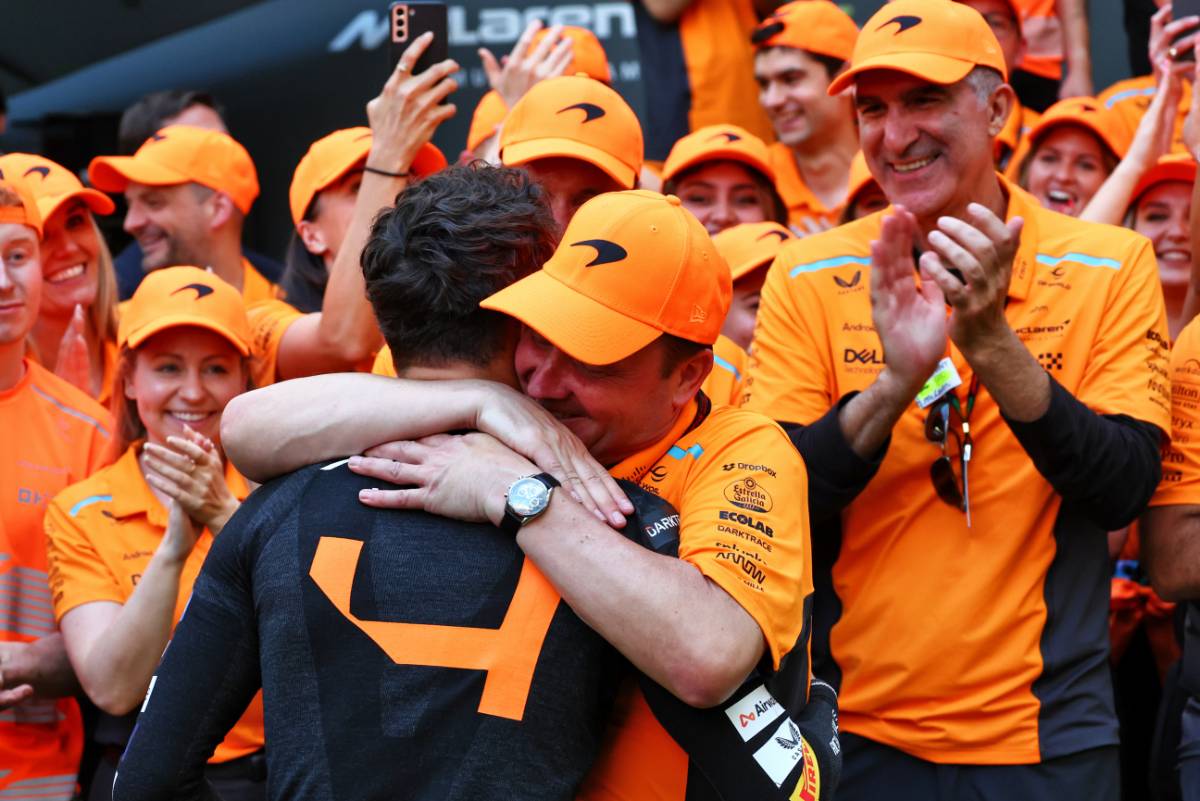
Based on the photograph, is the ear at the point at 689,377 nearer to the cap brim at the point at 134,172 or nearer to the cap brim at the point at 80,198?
the cap brim at the point at 80,198

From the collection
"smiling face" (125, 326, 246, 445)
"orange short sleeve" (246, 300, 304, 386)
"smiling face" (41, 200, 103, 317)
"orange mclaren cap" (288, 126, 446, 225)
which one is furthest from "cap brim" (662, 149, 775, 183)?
"smiling face" (41, 200, 103, 317)

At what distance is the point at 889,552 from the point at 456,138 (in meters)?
4.70

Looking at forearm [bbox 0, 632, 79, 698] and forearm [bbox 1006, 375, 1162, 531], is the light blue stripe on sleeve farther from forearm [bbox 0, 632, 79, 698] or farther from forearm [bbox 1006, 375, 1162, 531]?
forearm [bbox 0, 632, 79, 698]

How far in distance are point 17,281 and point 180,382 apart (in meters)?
0.58

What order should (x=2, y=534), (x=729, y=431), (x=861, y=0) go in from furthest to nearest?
(x=861, y=0)
(x=2, y=534)
(x=729, y=431)

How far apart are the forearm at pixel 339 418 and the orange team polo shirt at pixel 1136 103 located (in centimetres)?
391

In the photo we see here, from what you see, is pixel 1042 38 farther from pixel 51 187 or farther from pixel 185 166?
pixel 51 187

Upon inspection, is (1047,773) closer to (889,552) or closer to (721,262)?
(889,552)

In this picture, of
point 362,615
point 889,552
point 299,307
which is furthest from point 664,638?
point 299,307

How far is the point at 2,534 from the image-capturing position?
12.8ft

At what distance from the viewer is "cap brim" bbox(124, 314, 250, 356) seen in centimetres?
393

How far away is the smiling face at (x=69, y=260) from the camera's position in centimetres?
490

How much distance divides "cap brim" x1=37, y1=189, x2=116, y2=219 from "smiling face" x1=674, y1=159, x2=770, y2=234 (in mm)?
1909

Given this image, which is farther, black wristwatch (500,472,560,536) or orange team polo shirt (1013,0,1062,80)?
orange team polo shirt (1013,0,1062,80)
